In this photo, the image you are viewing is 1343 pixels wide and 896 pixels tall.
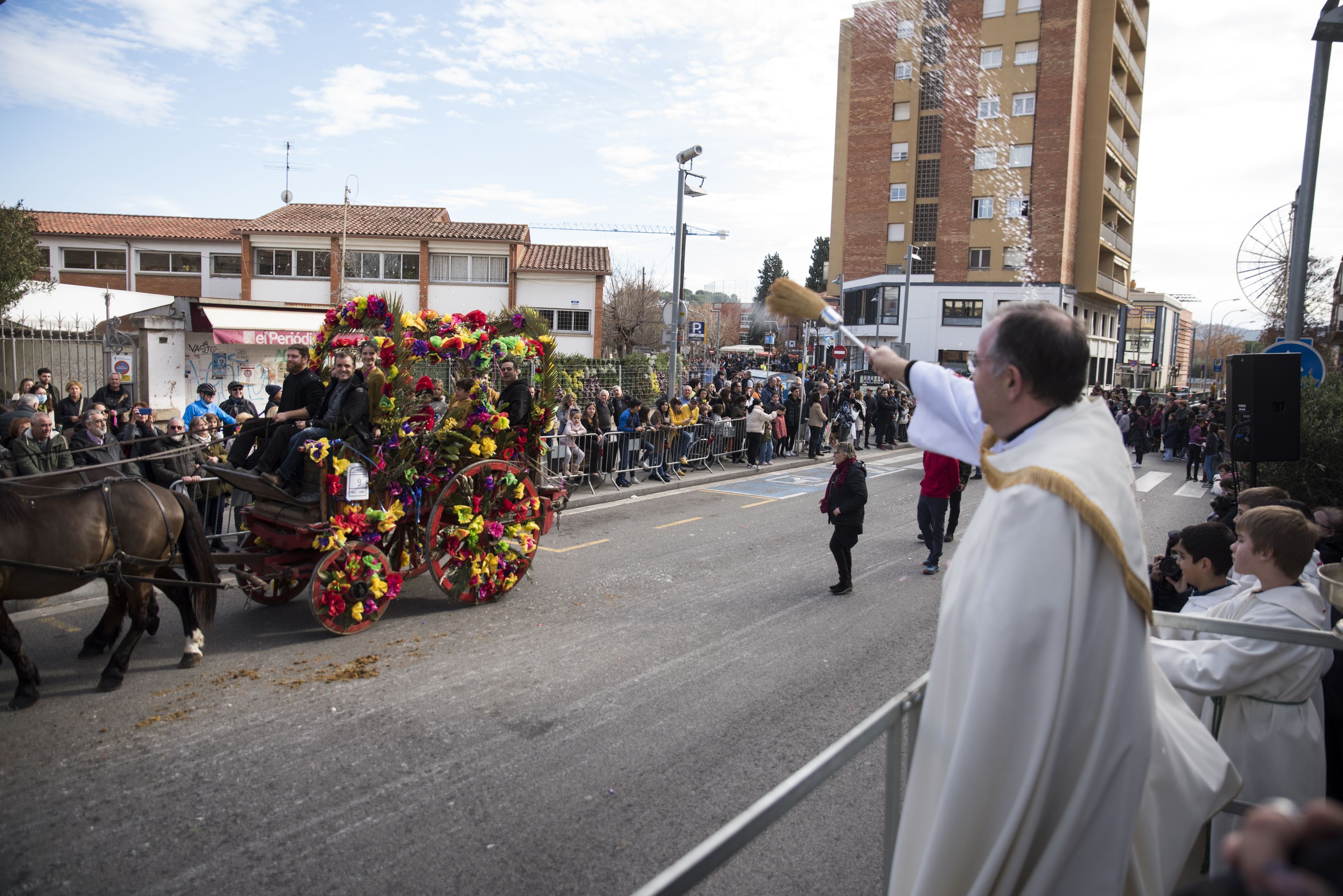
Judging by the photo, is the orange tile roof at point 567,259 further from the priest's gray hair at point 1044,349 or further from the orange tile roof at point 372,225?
the priest's gray hair at point 1044,349

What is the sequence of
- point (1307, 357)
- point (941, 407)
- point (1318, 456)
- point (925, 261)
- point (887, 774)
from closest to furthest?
point (887, 774) < point (941, 407) < point (1307, 357) < point (1318, 456) < point (925, 261)

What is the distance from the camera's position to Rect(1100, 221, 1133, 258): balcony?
35.8 metres

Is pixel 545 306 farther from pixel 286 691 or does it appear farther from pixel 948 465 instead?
pixel 286 691

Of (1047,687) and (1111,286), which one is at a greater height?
(1111,286)

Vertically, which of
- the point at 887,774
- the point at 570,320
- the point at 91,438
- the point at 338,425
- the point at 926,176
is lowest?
the point at 887,774

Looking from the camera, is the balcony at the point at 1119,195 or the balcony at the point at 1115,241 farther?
the balcony at the point at 1115,241

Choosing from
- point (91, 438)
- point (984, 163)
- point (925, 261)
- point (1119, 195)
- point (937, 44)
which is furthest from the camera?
point (925, 261)

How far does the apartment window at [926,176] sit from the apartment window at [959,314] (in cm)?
598

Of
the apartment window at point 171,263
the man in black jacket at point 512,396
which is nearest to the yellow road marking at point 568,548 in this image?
the man in black jacket at point 512,396

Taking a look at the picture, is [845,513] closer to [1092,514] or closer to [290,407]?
[290,407]

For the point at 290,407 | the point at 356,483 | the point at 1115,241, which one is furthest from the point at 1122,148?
the point at 356,483

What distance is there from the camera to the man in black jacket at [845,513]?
27.7 feet

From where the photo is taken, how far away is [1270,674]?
9.21 ft

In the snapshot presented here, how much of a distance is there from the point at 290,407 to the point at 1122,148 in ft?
A: 114
